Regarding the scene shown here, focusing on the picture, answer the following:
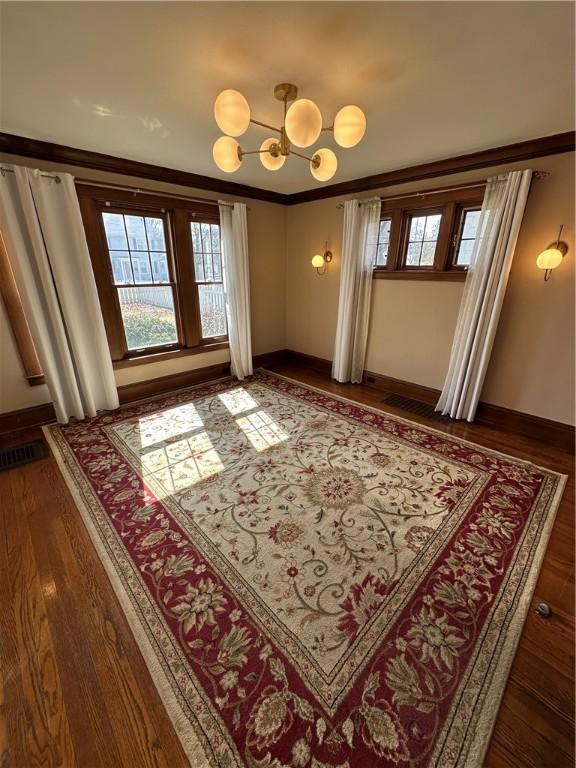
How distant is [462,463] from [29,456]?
12.2 ft

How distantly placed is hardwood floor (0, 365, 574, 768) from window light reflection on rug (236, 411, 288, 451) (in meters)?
1.45

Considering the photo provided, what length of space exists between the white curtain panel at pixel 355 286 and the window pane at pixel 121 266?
258 cm

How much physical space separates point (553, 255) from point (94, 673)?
391 cm

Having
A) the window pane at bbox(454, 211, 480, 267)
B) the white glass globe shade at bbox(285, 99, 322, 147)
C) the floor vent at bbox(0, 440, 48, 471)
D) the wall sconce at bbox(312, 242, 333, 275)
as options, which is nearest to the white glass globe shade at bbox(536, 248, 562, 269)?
the window pane at bbox(454, 211, 480, 267)

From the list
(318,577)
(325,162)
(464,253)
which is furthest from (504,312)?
(318,577)

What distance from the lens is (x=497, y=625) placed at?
1.42 metres

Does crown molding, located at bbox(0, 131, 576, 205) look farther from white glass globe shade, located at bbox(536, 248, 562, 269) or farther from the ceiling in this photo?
white glass globe shade, located at bbox(536, 248, 562, 269)

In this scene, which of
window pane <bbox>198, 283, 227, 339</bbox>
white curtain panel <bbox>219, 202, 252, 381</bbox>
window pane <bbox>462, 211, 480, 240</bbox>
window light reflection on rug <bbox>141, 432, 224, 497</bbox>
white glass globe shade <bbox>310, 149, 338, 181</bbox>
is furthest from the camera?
window pane <bbox>198, 283, 227, 339</bbox>

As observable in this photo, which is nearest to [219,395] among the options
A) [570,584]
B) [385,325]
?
[385,325]

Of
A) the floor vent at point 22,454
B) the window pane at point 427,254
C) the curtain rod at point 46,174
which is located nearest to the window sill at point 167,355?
the floor vent at point 22,454

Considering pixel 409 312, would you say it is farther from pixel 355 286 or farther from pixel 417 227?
pixel 417 227

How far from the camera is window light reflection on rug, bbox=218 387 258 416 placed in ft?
11.4

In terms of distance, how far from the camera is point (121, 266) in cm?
328

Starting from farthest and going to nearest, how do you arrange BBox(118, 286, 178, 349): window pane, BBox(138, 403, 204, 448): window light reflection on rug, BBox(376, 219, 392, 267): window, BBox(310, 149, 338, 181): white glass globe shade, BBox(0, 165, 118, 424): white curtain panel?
BBox(376, 219, 392, 267): window → BBox(118, 286, 178, 349): window pane → BBox(138, 403, 204, 448): window light reflection on rug → BBox(0, 165, 118, 424): white curtain panel → BBox(310, 149, 338, 181): white glass globe shade
